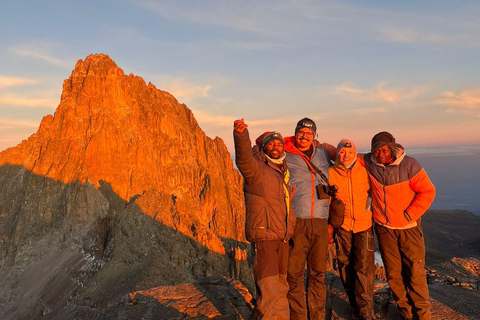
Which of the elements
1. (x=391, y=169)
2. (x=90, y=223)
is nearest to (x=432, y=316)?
(x=391, y=169)

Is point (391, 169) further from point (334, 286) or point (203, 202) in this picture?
point (203, 202)

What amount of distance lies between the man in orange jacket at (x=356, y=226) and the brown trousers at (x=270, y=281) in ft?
5.73

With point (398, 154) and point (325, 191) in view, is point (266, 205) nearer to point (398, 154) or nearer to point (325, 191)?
point (325, 191)

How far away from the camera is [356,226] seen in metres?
6.34

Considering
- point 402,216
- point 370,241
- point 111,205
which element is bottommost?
point 111,205

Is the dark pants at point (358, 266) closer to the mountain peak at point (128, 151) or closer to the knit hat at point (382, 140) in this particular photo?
the knit hat at point (382, 140)

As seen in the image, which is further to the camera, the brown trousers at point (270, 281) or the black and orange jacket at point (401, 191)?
the black and orange jacket at point (401, 191)

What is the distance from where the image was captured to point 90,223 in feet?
256

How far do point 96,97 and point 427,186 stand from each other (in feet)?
328

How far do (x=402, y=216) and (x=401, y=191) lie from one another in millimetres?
508

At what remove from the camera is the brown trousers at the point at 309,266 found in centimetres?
585

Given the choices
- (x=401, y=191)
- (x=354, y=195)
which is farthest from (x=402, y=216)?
(x=354, y=195)

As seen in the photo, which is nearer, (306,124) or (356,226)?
(356,226)

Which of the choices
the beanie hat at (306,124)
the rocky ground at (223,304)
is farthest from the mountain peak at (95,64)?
the beanie hat at (306,124)
